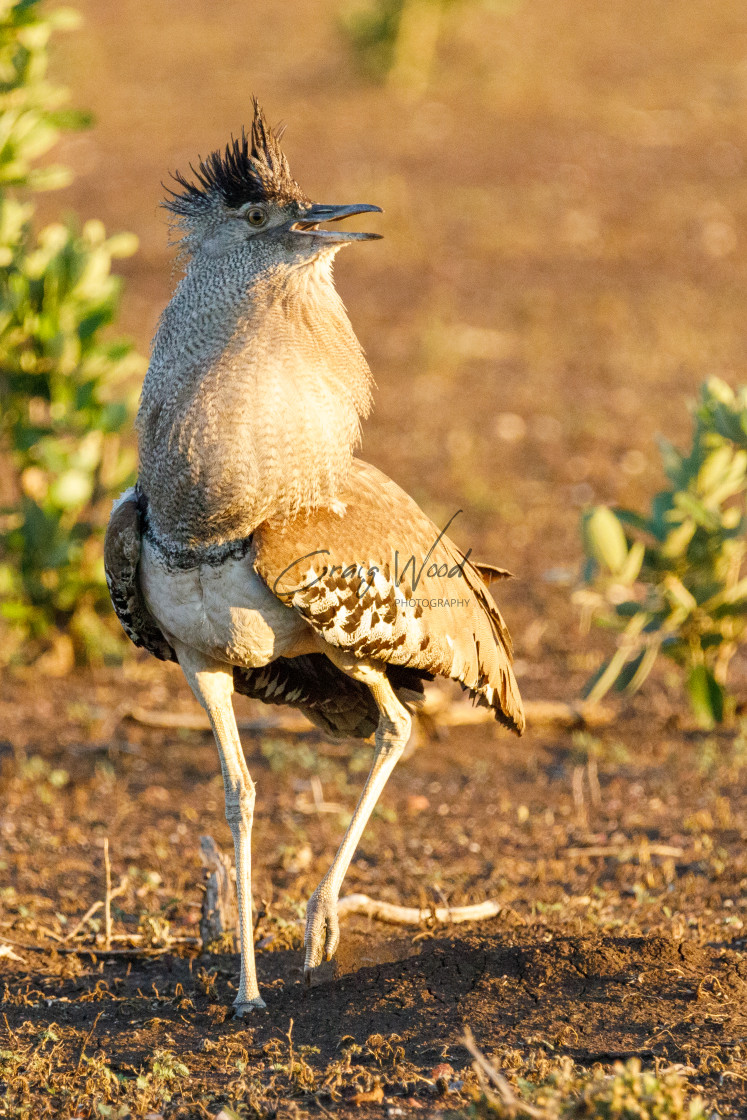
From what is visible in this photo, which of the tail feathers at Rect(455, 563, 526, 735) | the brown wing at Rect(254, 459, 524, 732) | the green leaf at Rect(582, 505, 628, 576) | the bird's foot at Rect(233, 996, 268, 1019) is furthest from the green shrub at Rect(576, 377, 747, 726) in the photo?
the bird's foot at Rect(233, 996, 268, 1019)

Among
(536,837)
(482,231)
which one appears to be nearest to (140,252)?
(482,231)

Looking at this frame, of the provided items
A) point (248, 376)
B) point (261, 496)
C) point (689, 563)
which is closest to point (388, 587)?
point (261, 496)

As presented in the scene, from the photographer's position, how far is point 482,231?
1328cm

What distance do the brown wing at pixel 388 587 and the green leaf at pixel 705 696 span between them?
5.83 feet

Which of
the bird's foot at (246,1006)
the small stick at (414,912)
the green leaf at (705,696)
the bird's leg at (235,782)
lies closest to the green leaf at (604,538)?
the green leaf at (705,696)

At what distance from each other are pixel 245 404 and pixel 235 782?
3.88ft

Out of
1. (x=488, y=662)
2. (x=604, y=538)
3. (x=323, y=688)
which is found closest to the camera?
(x=488, y=662)

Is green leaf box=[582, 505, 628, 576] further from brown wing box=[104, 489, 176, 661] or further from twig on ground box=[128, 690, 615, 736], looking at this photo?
brown wing box=[104, 489, 176, 661]

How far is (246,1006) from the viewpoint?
360 cm

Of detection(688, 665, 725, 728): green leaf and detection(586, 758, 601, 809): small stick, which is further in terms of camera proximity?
detection(688, 665, 725, 728): green leaf

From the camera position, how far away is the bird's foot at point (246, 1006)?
3582 mm

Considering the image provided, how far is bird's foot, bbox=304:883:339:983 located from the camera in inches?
146

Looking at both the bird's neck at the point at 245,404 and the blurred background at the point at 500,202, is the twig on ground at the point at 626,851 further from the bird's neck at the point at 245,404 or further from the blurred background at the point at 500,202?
the bird's neck at the point at 245,404

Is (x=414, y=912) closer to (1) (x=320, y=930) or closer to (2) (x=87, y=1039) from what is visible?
(1) (x=320, y=930)
